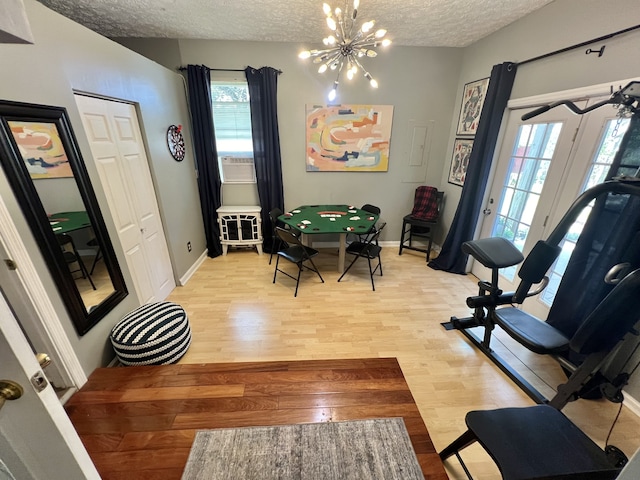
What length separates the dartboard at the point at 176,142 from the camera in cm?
300

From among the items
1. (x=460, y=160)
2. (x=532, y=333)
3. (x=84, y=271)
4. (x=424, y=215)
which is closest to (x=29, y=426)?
(x=84, y=271)

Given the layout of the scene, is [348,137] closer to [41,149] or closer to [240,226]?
[240,226]

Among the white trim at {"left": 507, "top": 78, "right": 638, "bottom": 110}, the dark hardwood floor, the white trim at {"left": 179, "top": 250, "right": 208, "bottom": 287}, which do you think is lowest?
the white trim at {"left": 179, "top": 250, "right": 208, "bottom": 287}

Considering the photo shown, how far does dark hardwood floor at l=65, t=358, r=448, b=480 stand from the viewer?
4.21 feet

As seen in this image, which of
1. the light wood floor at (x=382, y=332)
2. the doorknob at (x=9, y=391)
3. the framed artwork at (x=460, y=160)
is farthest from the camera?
the framed artwork at (x=460, y=160)

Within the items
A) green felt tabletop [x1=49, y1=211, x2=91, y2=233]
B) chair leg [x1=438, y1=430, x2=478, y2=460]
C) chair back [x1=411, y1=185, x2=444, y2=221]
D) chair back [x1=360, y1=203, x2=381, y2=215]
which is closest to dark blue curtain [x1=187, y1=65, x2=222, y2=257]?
green felt tabletop [x1=49, y1=211, x2=91, y2=233]

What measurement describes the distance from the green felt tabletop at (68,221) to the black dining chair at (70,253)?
0.04 meters

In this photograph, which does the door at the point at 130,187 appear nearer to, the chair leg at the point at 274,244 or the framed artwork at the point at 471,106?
the chair leg at the point at 274,244

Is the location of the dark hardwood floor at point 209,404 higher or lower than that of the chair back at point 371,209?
lower

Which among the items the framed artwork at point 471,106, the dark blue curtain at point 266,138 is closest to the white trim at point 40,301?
the dark blue curtain at point 266,138

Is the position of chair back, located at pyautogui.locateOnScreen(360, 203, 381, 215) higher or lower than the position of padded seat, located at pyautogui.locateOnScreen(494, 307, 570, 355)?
higher

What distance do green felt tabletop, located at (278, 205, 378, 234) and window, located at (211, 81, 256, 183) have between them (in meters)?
0.98

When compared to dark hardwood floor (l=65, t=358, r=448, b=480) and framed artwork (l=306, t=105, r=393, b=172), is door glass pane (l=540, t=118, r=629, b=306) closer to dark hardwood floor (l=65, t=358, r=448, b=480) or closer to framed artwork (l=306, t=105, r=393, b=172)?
dark hardwood floor (l=65, t=358, r=448, b=480)

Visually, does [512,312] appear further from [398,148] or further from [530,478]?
[398,148]
